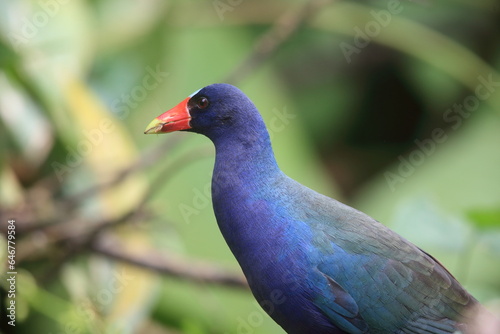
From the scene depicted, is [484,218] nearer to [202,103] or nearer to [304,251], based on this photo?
[304,251]

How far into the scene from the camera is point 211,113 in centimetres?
267

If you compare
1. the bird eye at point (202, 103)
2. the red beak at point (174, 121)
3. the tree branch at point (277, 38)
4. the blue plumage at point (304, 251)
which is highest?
the tree branch at point (277, 38)

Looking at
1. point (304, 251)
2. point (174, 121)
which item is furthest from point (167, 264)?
point (304, 251)

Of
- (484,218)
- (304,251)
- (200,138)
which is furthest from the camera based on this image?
(200,138)

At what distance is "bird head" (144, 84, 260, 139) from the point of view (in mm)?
2637

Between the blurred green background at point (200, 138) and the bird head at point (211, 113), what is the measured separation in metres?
0.79

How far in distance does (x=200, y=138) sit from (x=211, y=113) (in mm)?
2305

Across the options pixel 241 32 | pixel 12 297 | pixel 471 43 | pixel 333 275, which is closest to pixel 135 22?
pixel 241 32

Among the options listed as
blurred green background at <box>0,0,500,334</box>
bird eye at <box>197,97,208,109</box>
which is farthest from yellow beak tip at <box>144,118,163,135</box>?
blurred green background at <box>0,0,500,334</box>

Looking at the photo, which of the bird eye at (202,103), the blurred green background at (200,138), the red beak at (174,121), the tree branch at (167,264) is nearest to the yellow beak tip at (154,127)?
the red beak at (174,121)

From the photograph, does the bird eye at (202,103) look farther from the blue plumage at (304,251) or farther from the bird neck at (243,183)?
the bird neck at (243,183)

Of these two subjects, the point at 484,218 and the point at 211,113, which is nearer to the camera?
the point at 211,113

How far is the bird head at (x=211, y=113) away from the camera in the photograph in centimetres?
264

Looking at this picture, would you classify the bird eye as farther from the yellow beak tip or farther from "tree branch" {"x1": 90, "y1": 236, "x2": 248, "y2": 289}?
"tree branch" {"x1": 90, "y1": 236, "x2": 248, "y2": 289}
